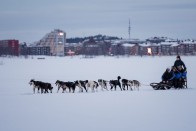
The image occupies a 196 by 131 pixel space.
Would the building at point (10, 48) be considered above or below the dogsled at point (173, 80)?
above

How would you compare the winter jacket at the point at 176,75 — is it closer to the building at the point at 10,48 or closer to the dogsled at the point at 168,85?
the dogsled at the point at 168,85

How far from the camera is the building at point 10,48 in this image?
181 meters

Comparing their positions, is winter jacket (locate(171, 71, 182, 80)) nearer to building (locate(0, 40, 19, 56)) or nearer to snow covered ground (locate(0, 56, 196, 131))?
snow covered ground (locate(0, 56, 196, 131))

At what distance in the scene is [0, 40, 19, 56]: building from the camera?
181 meters

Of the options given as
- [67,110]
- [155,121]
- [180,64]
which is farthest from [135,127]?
[180,64]

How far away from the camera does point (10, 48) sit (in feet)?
604

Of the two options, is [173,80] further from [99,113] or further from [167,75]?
[99,113]

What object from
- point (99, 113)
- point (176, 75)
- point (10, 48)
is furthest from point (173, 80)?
point (10, 48)

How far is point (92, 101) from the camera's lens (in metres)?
14.5

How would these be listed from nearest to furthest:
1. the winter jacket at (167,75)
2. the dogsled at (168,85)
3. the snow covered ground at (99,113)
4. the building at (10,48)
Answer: the snow covered ground at (99,113)
the dogsled at (168,85)
the winter jacket at (167,75)
the building at (10,48)

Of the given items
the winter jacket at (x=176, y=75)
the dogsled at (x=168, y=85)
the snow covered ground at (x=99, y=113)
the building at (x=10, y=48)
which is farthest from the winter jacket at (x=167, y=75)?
the building at (x=10, y=48)

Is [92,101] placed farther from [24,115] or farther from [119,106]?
[24,115]

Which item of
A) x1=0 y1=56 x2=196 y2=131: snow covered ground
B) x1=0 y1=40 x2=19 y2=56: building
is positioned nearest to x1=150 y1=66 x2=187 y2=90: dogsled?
x1=0 y1=56 x2=196 y2=131: snow covered ground

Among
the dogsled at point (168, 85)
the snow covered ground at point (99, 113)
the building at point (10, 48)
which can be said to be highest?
the building at point (10, 48)
